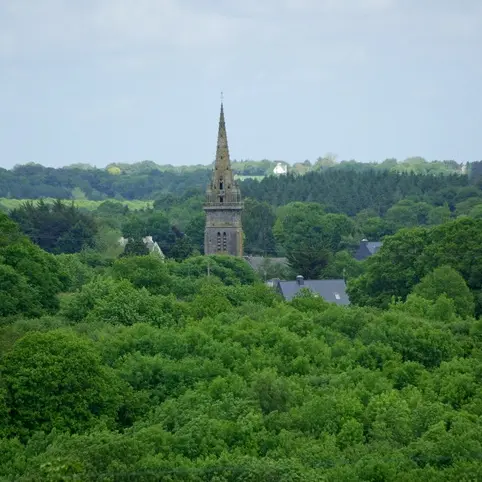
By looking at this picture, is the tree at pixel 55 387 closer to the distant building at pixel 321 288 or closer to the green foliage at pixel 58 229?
the distant building at pixel 321 288

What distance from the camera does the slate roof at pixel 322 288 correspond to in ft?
298

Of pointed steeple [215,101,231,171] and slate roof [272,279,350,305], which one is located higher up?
pointed steeple [215,101,231,171]

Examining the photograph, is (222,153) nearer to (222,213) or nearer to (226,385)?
(222,213)

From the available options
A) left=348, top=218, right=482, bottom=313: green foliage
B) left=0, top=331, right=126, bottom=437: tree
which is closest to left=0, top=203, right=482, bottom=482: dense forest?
left=0, top=331, right=126, bottom=437: tree

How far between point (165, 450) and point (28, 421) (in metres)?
4.66

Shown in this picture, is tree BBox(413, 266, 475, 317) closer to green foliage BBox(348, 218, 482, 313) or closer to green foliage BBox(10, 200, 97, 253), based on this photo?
green foliage BBox(348, 218, 482, 313)

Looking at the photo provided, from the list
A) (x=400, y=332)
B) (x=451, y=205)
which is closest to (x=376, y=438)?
(x=400, y=332)

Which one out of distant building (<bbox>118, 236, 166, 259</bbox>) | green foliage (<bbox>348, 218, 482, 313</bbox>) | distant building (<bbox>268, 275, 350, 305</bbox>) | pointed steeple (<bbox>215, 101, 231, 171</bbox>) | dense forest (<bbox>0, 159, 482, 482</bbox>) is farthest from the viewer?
distant building (<bbox>118, 236, 166, 259</bbox>)

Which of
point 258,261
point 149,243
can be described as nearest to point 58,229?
point 149,243

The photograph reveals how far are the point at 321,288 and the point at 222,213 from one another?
1801 centimetres

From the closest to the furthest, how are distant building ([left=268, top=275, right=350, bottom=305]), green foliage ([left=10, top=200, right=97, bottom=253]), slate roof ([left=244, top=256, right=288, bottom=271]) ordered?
distant building ([left=268, top=275, right=350, bottom=305]), slate roof ([left=244, top=256, right=288, bottom=271]), green foliage ([left=10, top=200, right=97, bottom=253])

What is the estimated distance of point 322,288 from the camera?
92438mm

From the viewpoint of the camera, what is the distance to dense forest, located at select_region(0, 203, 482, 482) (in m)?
38.2

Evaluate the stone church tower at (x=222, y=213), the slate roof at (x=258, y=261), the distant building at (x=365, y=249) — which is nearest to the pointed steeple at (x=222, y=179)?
the stone church tower at (x=222, y=213)
